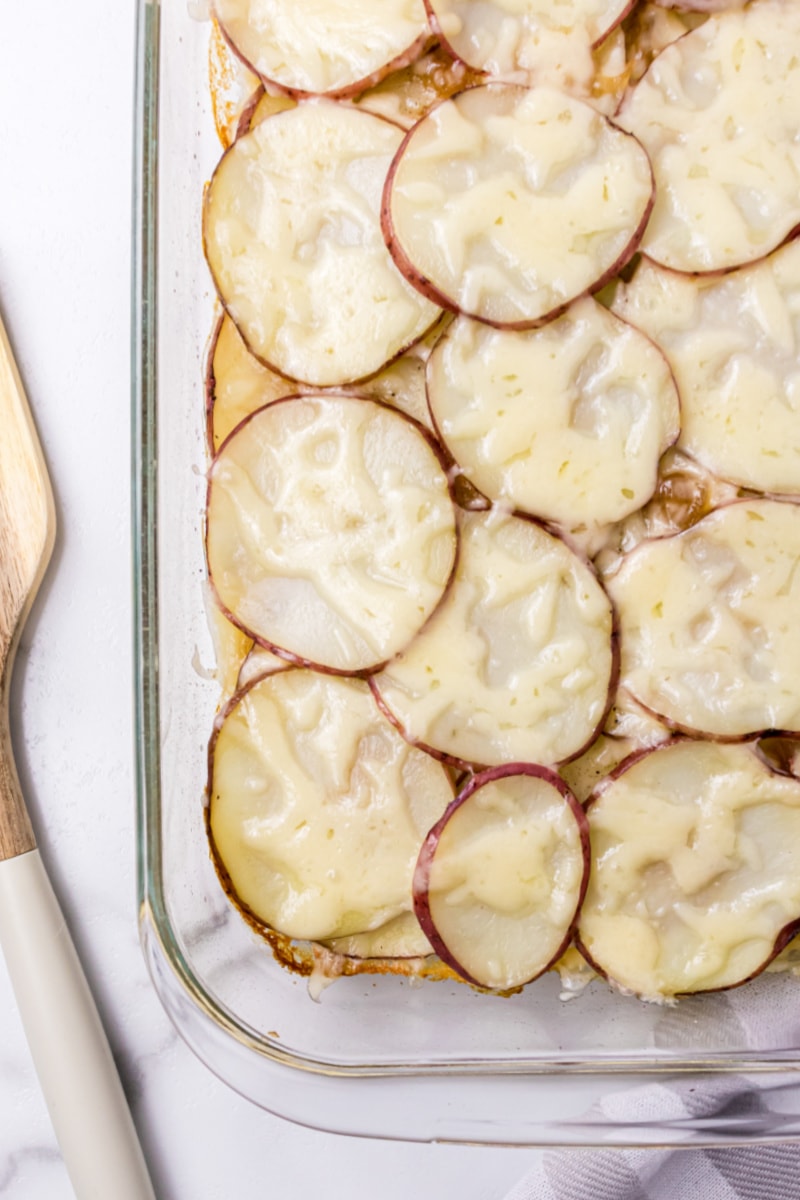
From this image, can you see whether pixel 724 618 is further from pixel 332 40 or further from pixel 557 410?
pixel 332 40

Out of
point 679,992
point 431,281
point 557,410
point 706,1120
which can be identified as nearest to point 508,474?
point 557,410

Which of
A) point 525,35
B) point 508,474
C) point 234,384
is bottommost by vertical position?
point 508,474

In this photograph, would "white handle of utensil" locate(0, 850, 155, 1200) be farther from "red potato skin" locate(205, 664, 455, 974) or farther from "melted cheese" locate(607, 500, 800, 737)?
"melted cheese" locate(607, 500, 800, 737)

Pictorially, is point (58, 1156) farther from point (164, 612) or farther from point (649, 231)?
point (649, 231)

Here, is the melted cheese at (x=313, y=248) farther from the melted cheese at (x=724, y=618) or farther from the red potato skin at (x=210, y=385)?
the melted cheese at (x=724, y=618)

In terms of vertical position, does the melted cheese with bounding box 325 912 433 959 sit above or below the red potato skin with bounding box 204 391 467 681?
below

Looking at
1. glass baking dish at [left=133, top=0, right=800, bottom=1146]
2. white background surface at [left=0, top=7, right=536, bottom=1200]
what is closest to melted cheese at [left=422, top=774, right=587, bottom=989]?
glass baking dish at [left=133, top=0, right=800, bottom=1146]

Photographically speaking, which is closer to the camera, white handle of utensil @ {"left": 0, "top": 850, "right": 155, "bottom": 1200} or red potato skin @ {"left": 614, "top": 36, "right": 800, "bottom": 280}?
red potato skin @ {"left": 614, "top": 36, "right": 800, "bottom": 280}
